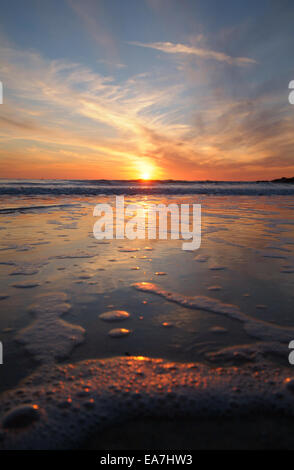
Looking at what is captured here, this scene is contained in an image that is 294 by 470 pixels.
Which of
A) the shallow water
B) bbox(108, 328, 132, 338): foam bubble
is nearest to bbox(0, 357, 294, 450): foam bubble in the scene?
the shallow water

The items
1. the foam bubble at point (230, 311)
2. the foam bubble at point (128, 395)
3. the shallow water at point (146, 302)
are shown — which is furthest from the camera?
the foam bubble at point (230, 311)

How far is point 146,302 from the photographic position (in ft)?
7.09

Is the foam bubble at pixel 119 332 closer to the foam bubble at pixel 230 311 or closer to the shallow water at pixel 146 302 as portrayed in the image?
the shallow water at pixel 146 302

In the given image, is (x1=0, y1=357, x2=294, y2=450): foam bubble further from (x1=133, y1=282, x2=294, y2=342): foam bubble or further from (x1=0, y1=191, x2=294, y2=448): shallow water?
(x1=133, y1=282, x2=294, y2=342): foam bubble

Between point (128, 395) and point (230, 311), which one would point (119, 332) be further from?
point (230, 311)

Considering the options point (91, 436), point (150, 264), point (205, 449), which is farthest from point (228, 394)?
point (150, 264)

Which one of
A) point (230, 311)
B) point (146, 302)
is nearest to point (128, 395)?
point (146, 302)

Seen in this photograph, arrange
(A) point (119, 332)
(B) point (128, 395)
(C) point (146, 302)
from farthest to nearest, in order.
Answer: (C) point (146, 302) → (A) point (119, 332) → (B) point (128, 395)

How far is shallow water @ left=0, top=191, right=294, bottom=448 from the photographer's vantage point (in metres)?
1.54

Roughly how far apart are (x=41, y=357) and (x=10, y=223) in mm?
5164

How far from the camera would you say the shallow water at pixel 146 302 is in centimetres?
154

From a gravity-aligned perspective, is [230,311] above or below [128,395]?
above

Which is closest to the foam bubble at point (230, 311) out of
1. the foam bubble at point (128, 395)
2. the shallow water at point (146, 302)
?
the shallow water at point (146, 302)

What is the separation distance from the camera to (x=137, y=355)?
1.50m
